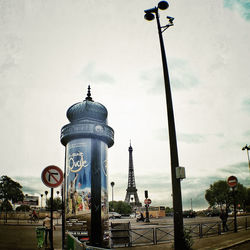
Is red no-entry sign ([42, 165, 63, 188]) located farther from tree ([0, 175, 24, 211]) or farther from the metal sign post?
tree ([0, 175, 24, 211])

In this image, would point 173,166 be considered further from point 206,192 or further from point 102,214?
point 206,192

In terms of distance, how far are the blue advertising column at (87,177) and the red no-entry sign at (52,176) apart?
2.88m

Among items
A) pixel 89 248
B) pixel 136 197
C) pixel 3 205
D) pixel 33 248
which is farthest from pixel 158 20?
pixel 136 197

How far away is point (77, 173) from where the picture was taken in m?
11.4

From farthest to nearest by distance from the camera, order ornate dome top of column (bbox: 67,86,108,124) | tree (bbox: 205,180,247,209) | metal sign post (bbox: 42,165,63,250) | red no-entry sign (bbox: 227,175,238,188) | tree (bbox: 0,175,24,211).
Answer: tree (bbox: 205,180,247,209), tree (bbox: 0,175,24,211), red no-entry sign (bbox: 227,175,238,188), ornate dome top of column (bbox: 67,86,108,124), metal sign post (bbox: 42,165,63,250)

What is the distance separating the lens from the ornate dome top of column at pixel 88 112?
12250mm

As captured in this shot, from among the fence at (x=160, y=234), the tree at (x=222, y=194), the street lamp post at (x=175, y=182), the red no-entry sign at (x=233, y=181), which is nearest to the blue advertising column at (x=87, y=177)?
the fence at (x=160, y=234)

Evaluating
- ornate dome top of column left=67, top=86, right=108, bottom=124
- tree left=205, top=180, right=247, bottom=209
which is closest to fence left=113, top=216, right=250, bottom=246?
ornate dome top of column left=67, top=86, right=108, bottom=124

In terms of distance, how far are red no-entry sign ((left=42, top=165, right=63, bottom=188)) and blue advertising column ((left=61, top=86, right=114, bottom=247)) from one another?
9.44 feet

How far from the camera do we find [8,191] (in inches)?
2498

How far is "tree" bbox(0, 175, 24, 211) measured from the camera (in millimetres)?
63094

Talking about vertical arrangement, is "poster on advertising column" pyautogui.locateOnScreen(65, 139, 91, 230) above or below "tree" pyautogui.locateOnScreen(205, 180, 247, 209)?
above

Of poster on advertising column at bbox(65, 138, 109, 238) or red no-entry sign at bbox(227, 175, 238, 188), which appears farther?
red no-entry sign at bbox(227, 175, 238, 188)

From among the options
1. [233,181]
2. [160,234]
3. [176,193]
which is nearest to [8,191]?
[160,234]
